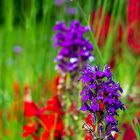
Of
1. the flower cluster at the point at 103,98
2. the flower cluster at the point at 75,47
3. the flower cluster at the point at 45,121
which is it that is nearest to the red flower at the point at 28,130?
the flower cluster at the point at 45,121

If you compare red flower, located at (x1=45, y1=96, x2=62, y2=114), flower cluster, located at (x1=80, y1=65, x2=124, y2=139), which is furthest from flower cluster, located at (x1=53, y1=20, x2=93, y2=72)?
flower cluster, located at (x1=80, y1=65, x2=124, y2=139)

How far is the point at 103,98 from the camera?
1.14 metres

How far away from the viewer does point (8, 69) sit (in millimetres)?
2752

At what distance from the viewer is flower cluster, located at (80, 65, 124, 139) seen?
1.14 metres

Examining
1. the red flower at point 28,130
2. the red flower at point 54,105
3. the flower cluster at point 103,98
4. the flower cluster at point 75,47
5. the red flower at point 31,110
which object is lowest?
the flower cluster at point 103,98

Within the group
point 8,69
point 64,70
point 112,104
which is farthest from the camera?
point 8,69

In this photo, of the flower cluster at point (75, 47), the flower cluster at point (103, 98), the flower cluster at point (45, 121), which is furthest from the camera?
the flower cluster at point (75, 47)

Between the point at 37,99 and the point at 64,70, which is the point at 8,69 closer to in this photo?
the point at 37,99

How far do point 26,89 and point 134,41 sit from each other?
2.98 ft

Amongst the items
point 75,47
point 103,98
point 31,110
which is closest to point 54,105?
point 31,110

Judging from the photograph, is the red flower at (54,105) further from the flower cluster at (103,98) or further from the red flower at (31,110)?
the flower cluster at (103,98)

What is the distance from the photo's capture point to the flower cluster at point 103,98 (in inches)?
44.8

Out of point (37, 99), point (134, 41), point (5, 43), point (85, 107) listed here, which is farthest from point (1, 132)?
point (85, 107)

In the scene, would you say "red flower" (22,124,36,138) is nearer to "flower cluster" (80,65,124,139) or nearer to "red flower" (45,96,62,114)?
"red flower" (45,96,62,114)
